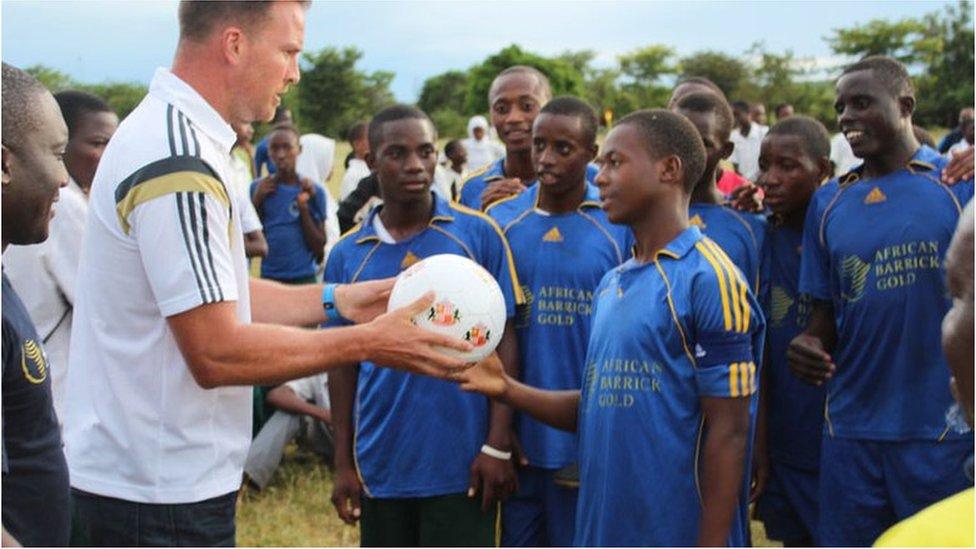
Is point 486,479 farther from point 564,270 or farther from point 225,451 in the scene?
point 225,451

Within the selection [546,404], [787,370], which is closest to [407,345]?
[546,404]

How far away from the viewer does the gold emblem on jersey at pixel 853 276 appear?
4.11 meters

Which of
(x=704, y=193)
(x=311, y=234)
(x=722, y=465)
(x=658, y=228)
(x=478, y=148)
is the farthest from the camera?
(x=478, y=148)

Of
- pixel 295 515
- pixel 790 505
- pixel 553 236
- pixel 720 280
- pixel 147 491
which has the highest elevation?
pixel 553 236

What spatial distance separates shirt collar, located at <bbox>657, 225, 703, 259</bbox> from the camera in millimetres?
3497

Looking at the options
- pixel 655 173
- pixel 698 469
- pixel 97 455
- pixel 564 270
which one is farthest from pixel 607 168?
pixel 97 455

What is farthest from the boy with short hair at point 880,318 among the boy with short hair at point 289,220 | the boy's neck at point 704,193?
the boy with short hair at point 289,220

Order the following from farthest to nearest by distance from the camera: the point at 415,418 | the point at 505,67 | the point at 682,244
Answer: the point at 505,67, the point at 415,418, the point at 682,244

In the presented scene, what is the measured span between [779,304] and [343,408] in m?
1.91

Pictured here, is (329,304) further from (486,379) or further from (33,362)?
(33,362)

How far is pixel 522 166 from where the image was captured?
565 centimetres

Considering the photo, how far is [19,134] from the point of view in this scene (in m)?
2.66

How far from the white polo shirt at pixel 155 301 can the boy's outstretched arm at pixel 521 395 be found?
0.86 metres

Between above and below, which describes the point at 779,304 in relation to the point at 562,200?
below
